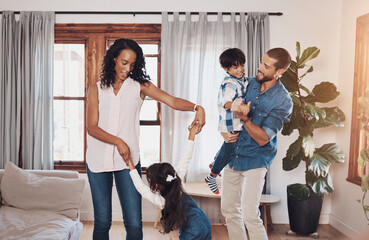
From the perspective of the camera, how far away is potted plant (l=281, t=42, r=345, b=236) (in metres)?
4.02

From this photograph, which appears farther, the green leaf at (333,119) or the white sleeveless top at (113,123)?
the green leaf at (333,119)

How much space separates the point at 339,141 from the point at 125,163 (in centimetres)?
309

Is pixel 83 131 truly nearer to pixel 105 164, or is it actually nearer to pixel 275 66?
pixel 105 164

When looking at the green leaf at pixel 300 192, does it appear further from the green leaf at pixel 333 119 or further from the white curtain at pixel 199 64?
the white curtain at pixel 199 64

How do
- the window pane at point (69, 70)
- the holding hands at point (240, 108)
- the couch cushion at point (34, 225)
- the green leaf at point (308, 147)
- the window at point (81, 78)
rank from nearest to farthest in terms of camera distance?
the holding hands at point (240, 108), the couch cushion at point (34, 225), the green leaf at point (308, 147), the window at point (81, 78), the window pane at point (69, 70)

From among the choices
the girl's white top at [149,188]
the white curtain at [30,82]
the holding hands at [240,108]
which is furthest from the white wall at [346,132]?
the white curtain at [30,82]

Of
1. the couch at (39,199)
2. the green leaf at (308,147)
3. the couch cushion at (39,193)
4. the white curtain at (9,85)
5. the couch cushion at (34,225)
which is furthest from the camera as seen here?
the white curtain at (9,85)

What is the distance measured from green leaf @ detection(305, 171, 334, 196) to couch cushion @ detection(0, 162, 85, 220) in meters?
2.26

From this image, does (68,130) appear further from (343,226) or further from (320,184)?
(343,226)

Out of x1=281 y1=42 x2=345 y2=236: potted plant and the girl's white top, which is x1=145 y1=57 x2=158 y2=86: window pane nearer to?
x1=281 y1=42 x2=345 y2=236: potted plant

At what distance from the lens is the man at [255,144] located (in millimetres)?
2420

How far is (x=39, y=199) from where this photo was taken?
3.30 m

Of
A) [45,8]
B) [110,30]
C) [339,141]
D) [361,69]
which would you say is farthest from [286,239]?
[45,8]

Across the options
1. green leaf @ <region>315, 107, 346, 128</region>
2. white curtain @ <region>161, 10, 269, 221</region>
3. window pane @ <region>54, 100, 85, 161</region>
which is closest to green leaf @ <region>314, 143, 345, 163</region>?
green leaf @ <region>315, 107, 346, 128</region>
